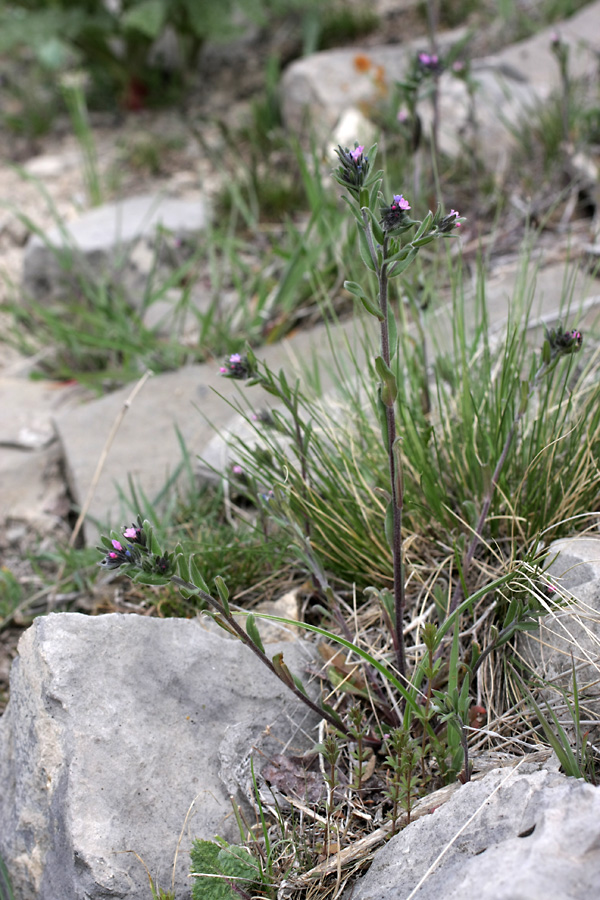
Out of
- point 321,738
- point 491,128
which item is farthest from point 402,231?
point 491,128

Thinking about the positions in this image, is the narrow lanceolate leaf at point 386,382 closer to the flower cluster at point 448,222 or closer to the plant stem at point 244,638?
the flower cluster at point 448,222

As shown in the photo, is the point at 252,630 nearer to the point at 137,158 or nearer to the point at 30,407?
the point at 30,407

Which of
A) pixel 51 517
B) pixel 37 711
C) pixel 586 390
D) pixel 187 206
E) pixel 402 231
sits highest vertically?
pixel 402 231

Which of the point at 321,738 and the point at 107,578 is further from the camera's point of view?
the point at 107,578

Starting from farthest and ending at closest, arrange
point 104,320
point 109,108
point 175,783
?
point 109,108
point 104,320
point 175,783

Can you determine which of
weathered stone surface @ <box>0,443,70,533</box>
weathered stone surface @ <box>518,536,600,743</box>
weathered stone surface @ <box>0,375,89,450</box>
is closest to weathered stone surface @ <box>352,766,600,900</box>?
weathered stone surface @ <box>518,536,600,743</box>

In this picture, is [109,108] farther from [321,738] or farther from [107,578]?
[321,738]

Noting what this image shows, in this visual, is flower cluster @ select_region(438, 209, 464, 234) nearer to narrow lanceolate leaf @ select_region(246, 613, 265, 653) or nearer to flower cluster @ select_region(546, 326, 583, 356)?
flower cluster @ select_region(546, 326, 583, 356)
